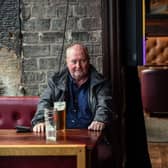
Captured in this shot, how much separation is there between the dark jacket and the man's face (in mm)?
62

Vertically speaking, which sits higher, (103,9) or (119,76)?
(103,9)

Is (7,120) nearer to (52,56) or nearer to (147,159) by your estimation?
(52,56)

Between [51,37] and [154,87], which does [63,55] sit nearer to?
[51,37]

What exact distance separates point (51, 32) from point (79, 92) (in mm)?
914

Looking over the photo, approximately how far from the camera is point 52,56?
384cm

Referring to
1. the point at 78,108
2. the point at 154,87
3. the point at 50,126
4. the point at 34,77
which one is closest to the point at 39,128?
Result: the point at 50,126

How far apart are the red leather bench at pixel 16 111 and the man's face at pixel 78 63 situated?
48cm

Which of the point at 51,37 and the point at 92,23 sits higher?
the point at 92,23

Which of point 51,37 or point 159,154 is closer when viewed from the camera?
point 51,37

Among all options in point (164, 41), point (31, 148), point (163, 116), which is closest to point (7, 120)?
point (31, 148)

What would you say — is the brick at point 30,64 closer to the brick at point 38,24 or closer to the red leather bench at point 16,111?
the brick at point 38,24

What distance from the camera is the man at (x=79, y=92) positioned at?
303cm

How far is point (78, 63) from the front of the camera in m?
3.12

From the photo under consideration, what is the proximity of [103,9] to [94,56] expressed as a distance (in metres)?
0.40
